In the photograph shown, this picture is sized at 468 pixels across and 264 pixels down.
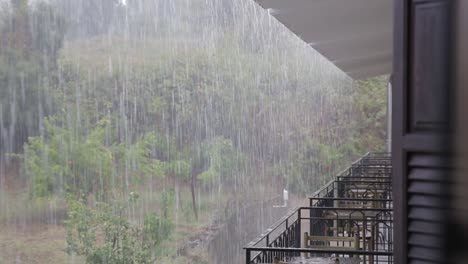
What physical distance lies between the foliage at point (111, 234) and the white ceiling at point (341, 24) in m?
6.24

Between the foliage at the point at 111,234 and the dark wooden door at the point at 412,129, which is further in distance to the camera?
the foliage at the point at 111,234

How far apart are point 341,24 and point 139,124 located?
1025cm

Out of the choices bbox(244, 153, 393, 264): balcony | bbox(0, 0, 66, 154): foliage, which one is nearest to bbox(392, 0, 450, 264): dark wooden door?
bbox(244, 153, 393, 264): balcony

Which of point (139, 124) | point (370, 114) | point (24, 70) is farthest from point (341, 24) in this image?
point (370, 114)

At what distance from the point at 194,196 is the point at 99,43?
5.28m

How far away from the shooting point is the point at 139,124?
53.7ft

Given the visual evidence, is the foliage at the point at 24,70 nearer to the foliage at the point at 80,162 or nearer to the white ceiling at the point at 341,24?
the foliage at the point at 80,162

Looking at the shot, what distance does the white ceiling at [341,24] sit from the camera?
18.5 feet

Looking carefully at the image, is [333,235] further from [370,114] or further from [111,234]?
[370,114]

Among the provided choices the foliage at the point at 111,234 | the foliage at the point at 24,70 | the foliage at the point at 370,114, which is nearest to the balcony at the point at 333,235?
the foliage at the point at 111,234

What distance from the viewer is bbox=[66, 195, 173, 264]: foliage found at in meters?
13.0

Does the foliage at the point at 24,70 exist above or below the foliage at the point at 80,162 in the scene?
above

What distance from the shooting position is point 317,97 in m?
28.4

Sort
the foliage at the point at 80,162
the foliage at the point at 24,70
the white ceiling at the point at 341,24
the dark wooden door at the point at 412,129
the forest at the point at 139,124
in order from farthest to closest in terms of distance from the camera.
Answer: the foliage at the point at 80,162
the forest at the point at 139,124
the foliage at the point at 24,70
the white ceiling at the point at 341,24
the dark wooden door at the point at 412,129
